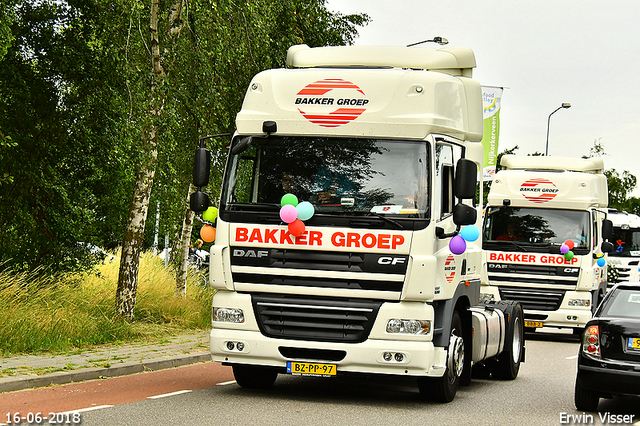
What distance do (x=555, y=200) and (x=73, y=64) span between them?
10248mm

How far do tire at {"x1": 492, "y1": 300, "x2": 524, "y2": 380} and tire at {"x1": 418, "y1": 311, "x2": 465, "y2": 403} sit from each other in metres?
2.82

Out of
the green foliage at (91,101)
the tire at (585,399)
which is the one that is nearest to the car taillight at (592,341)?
the tire at (585,399)

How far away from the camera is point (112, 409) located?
8883 mm

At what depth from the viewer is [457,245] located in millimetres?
9891

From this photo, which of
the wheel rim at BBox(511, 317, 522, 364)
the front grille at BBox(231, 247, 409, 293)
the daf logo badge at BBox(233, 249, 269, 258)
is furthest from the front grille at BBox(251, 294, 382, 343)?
the wheel rim at BBox(511, 317, 522, 364)

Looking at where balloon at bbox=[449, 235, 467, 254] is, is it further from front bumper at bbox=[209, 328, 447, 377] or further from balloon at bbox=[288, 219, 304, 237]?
balloon at bbox=[288, 219, 304, 237]

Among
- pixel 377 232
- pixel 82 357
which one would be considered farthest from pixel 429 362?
pixel 82 357

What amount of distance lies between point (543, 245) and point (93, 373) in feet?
36.3

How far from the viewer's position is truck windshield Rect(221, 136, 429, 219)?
953cm

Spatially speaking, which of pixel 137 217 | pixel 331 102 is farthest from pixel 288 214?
pixel 137 217

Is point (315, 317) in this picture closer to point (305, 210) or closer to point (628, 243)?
point (305, 210)

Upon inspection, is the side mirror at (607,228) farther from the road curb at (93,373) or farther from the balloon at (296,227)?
the balloon at (296,227)

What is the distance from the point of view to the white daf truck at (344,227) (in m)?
9.30

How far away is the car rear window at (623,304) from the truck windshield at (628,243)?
25.5 m
